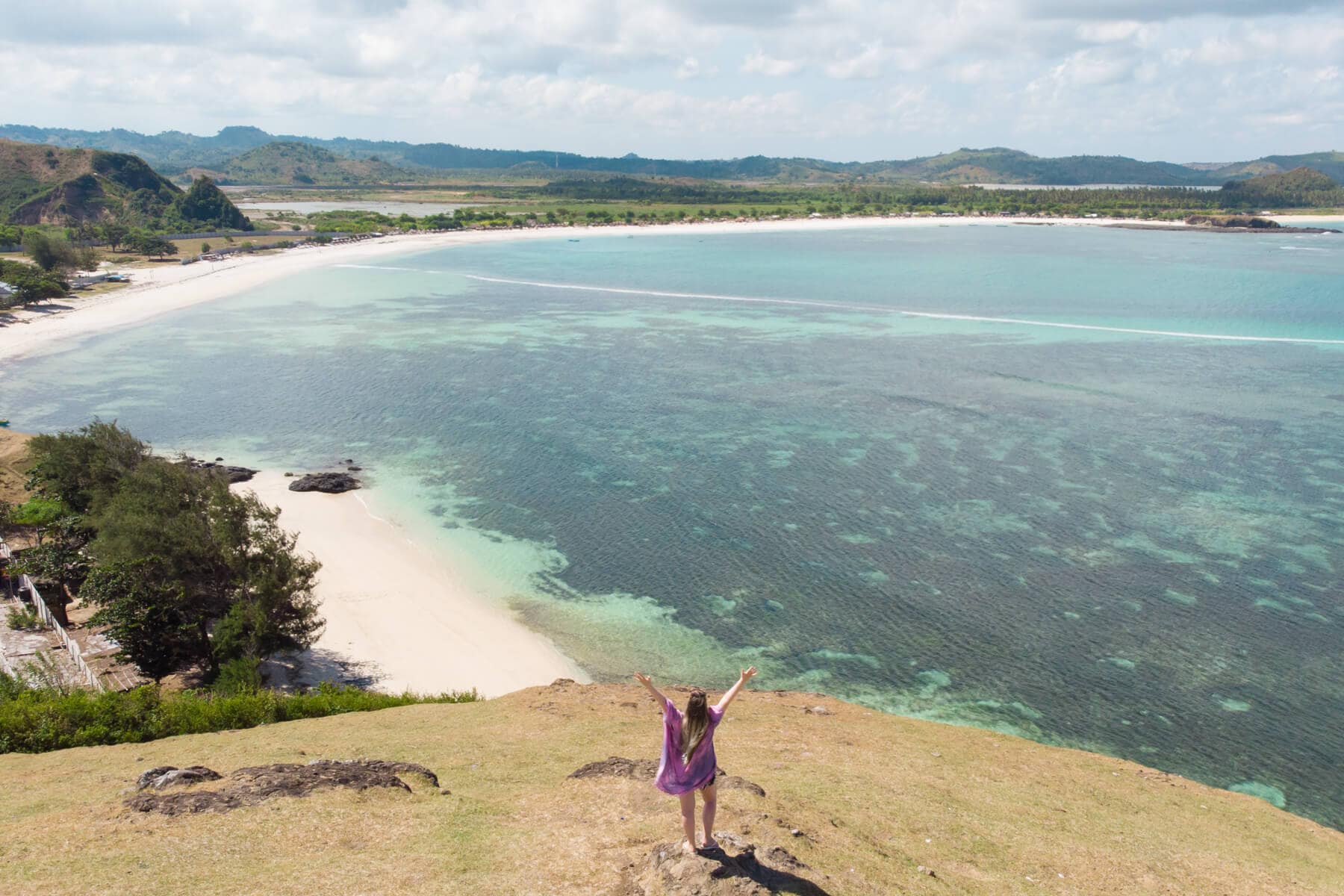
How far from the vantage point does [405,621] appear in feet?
112

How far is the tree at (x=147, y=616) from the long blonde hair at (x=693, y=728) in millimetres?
22544

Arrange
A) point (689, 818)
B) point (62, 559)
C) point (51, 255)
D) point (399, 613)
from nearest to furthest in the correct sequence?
point (689, 818) → point (62, 559) → point (399, 613) → point (51, 255)

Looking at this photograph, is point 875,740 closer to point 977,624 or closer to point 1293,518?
point 977,624

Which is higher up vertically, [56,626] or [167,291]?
[167,291]

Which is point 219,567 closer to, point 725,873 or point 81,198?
point 725,873

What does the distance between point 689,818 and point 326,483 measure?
40.8 m

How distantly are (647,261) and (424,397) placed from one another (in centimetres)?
10007

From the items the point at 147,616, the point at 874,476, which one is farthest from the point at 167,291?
the point at 874,476

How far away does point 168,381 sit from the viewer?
74250mm

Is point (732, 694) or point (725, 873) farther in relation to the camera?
point (725, 873)

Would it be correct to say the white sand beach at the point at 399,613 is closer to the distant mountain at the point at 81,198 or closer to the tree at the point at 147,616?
the tree at the point at 147,616

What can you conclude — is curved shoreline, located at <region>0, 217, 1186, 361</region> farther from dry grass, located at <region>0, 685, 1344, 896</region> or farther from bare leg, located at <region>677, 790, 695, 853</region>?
bare leg, located at <region>677, 790, 695, 853</region>

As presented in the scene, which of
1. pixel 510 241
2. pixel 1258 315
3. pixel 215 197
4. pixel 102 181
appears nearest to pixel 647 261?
pixel 510 241

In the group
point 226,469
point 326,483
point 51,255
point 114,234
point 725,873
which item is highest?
point 114,234
